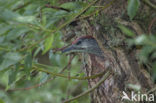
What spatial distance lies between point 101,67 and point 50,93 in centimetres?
200

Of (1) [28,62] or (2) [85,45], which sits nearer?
(1) [28,62]

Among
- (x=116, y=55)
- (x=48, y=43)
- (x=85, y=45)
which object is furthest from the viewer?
(x=85, y=45)

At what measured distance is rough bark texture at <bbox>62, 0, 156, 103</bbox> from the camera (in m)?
1.16

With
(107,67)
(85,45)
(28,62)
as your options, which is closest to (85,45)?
(85,45)

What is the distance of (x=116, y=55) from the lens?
1.23 meters

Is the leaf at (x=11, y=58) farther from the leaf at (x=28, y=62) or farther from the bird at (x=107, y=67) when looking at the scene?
the bird at (x=107, y=67)

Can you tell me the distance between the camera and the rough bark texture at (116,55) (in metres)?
1.16

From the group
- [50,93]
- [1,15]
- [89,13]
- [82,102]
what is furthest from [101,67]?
[50,93]

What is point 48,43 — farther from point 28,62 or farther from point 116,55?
point 116,55

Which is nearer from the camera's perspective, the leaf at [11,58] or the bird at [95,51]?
the leaf at [11,58]

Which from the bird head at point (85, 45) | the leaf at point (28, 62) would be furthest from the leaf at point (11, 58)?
the bird head at point (85, 45)

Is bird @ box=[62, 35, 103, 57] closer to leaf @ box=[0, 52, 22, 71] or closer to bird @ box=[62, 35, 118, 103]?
bird @ box=[62, 35, 118, 103]

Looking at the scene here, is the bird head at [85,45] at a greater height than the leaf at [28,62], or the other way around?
the bird head at [85,45]

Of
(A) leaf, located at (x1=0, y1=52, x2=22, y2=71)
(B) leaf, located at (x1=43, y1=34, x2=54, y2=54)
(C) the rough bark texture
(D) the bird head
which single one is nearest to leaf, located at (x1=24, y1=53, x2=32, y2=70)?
(A) leaf, located at (x1=0, y1=52, x2=22, y2=71)
